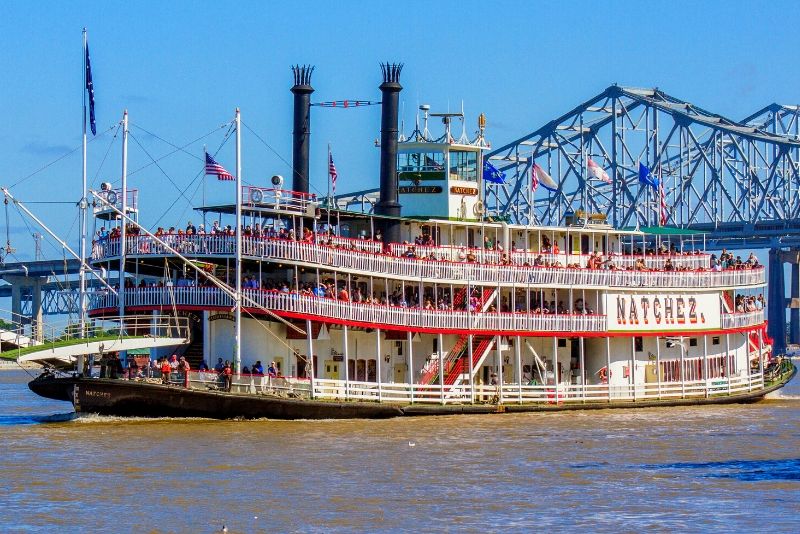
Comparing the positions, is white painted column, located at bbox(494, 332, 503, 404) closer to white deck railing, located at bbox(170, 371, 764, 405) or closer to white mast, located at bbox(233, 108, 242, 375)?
white deck railing, located at bbox(170, 371, 764, 405)

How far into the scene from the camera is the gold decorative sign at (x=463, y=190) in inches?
1783

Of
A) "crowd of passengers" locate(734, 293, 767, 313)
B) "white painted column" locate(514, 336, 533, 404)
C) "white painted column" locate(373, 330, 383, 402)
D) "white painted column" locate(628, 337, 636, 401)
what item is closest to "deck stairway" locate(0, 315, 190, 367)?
"white painted column" locate(373, 330, 383, 402)

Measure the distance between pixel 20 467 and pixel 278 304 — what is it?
33.0ft

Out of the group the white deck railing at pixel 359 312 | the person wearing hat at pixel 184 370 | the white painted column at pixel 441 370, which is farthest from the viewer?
the white painted column at pixel 441 370

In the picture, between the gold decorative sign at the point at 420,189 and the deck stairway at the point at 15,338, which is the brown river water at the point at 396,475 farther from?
the gold decorative sign at the point at 420,189

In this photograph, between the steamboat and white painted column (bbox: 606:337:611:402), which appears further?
white painted column (bbox: 606:337:611:402)

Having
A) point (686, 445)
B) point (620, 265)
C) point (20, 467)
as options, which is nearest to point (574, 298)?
Answer: point (620, 265)

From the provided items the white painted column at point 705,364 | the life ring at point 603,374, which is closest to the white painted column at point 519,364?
the life ring at point 603,374

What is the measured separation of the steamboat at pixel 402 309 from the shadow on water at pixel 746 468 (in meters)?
10.8

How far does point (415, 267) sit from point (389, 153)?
440 centimetres

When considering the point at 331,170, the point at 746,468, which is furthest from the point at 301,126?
the point at 746,468

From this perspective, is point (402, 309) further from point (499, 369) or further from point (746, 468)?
point (746, 468)

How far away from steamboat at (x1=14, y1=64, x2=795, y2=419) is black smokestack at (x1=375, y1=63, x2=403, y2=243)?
6 cm

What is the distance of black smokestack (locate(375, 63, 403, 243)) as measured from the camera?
139 ft
